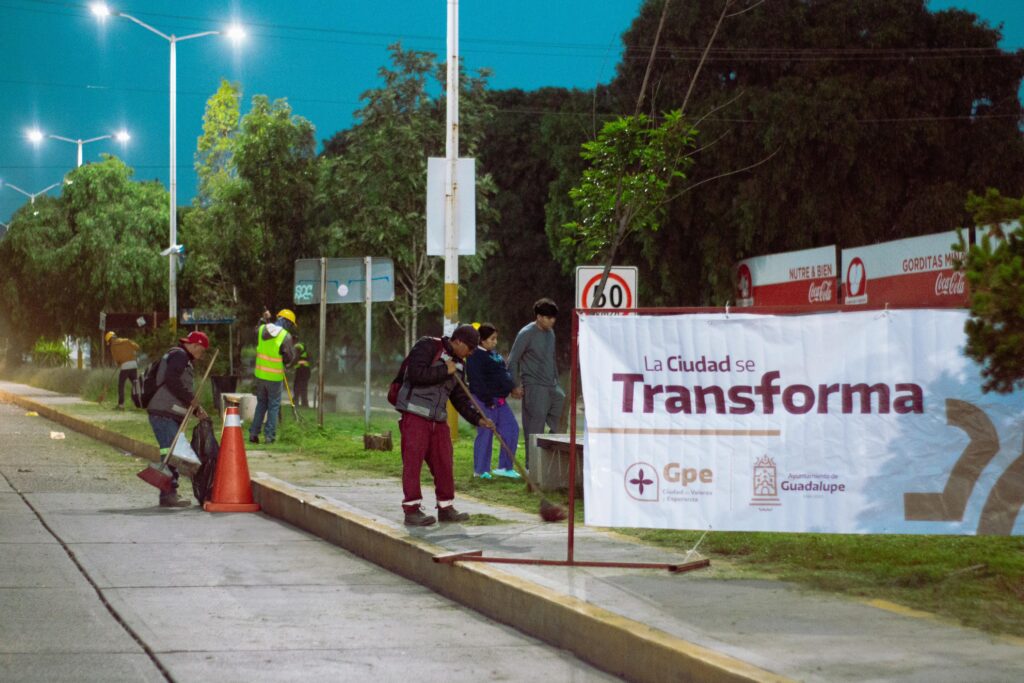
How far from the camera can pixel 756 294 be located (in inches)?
1451

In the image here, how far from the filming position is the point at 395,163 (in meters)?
41.6

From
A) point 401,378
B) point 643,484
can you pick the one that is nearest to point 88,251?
point 401,378

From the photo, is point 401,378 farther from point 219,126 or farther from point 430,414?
point 219,126

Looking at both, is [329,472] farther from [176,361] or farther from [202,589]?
[202,589]

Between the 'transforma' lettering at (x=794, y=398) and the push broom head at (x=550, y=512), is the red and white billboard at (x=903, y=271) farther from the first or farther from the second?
the 'transforma' lettering at (x=794, y=398)

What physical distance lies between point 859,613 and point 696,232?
3318 centimetres

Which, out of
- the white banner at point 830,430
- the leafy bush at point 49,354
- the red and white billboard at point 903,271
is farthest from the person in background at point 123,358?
the leafy bush at point 49,354

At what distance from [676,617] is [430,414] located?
4313mm

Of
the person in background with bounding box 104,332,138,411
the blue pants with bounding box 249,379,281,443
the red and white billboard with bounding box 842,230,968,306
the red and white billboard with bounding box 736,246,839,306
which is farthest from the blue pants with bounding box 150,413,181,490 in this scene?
the person in background with bounding box 104,332,138,411

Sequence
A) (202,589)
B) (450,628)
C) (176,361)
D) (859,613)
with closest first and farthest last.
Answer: (859,613)
(450,628)
(202,589)
(176,361)

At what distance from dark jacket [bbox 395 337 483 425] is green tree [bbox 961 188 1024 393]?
14.4ft

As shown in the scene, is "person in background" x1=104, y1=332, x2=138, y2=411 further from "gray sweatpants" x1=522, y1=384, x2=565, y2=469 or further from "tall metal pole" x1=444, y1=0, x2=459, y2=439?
"gray sweatpants" x1=522, y1=384, x2=565, y2=469

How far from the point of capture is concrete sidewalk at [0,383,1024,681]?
6.29 m

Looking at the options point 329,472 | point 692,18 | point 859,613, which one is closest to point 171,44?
point 692,18
